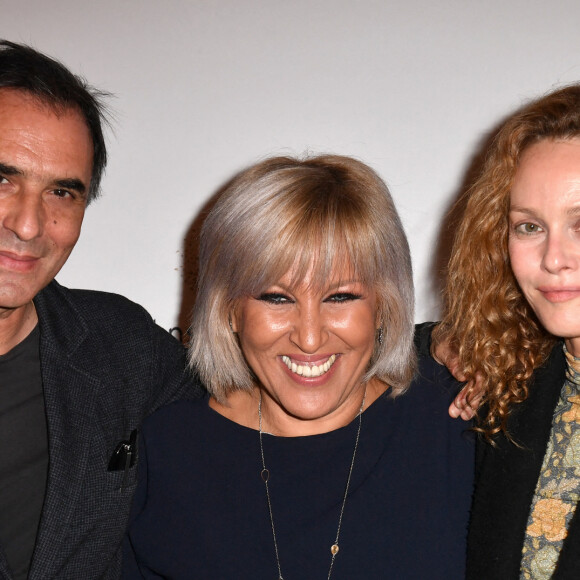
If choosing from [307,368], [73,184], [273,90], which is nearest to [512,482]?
[307,368]

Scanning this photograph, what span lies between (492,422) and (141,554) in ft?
3.10

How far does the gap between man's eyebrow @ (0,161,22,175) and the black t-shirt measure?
42 centimetres

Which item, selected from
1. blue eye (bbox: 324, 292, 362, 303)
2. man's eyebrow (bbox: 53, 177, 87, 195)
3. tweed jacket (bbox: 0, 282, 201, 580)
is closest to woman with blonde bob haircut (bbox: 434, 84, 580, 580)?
blue eye (bbox: 324, 292, 362, 303)

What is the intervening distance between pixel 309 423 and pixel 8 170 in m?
0.98

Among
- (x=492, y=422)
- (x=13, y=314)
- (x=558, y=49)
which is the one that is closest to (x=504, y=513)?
(x=492, y=422)

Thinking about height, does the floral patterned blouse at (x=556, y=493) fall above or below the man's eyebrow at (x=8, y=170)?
below

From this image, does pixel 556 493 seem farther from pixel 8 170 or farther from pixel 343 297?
pixel 8 170

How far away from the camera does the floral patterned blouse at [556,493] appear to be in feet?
5.06

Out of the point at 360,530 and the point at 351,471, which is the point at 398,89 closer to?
the point at 351,471

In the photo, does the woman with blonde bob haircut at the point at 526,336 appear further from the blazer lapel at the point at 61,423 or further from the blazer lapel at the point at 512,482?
the blazer lapel at the point at 61,423

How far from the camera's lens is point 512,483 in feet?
5.28

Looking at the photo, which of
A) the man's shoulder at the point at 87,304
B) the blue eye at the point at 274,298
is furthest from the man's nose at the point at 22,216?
the blue eye at the point at 274,298

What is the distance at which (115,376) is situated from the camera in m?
1.84

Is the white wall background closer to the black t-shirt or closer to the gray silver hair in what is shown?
the gray silver hair
